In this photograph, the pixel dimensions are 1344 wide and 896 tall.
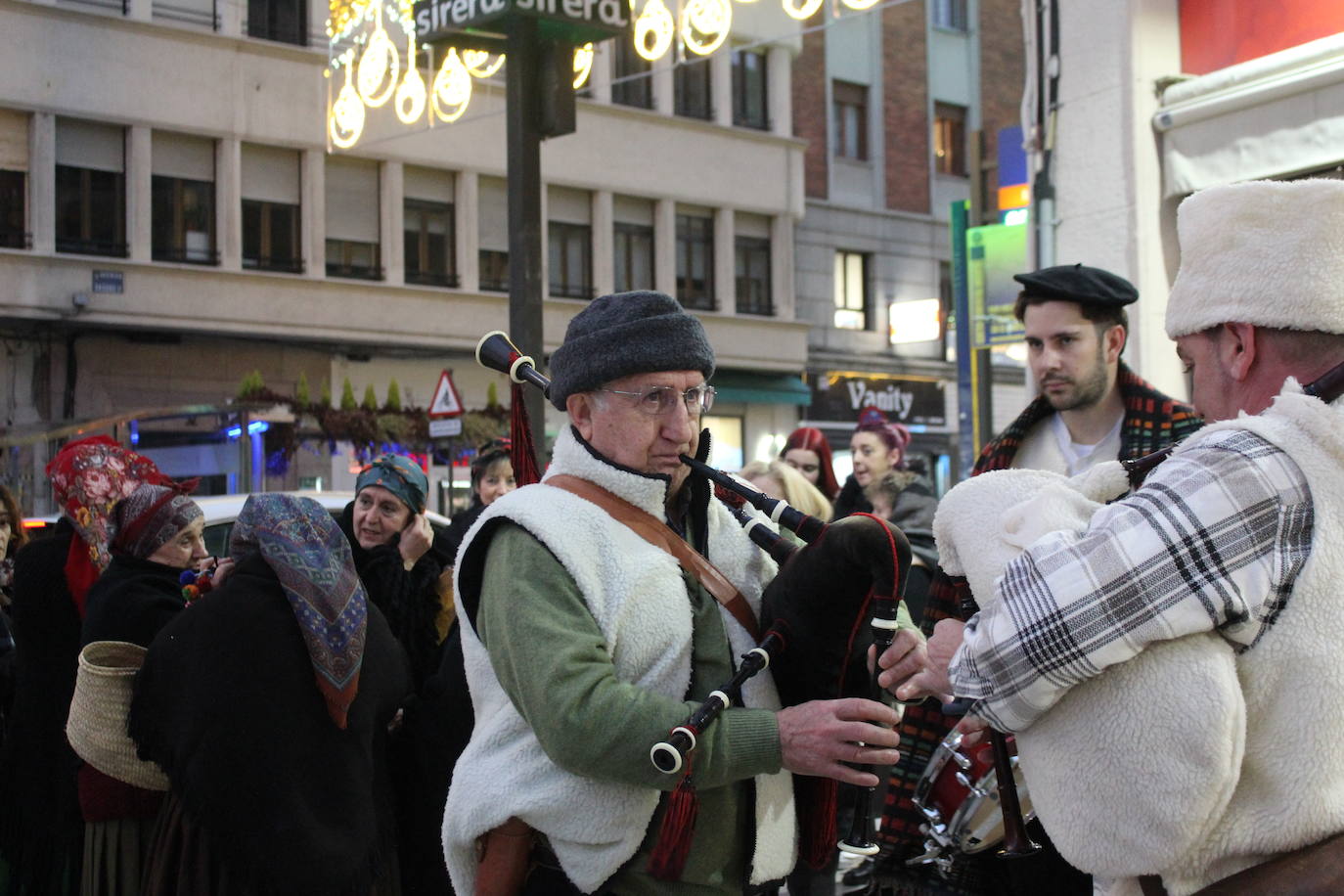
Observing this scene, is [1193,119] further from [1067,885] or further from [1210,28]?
[1067,885]

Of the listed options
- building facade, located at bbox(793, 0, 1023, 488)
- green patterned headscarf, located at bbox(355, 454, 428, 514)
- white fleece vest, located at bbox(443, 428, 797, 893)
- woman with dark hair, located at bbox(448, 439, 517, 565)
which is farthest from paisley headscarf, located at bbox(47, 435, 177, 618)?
building facade, located at bbox(793, 0, 1023, 488)

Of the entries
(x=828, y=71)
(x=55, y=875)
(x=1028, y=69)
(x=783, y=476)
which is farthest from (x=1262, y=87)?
(x=828, y=71)

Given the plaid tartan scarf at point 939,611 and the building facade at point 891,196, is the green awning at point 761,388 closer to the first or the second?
the building facade at point 891,196

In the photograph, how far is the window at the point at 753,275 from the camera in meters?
26.3

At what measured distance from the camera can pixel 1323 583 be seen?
177cm

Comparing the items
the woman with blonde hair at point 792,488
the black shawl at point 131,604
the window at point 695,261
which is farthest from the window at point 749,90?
the black shawl at point 131,604

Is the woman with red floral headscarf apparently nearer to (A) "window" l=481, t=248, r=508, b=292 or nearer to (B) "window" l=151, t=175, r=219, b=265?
(B) "window" l=151, t=175, r=219, b=265

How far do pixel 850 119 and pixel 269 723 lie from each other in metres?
26.1

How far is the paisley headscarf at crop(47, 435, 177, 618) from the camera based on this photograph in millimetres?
5160

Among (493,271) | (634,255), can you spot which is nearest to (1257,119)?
(493,271)

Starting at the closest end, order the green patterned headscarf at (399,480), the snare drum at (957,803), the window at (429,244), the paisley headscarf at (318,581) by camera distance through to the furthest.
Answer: the snare drum at (957,803)
the paisley headscarf at (318,581)
the green patterned headscarf at (399,480)
the window at (429,244)

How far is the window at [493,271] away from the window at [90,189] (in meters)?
5.72

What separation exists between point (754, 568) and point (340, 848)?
172 cm

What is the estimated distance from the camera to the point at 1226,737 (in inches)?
68.2
